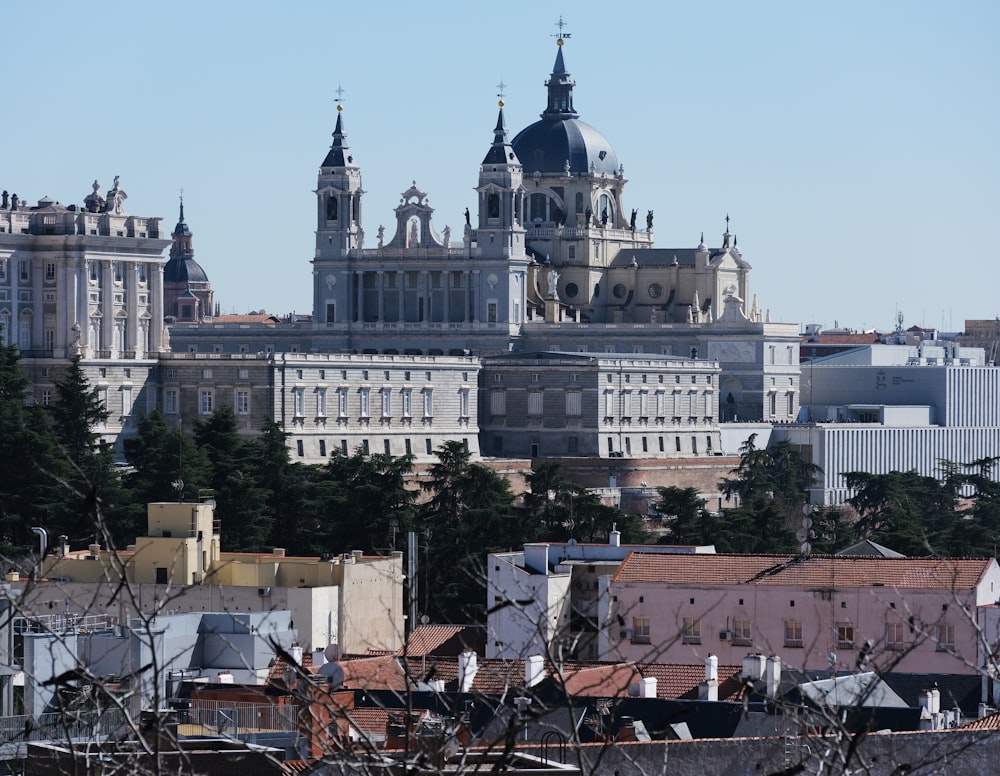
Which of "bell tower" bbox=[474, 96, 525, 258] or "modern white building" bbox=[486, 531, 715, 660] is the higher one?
"bell tower" bbox=[474, 96, 525, 258]

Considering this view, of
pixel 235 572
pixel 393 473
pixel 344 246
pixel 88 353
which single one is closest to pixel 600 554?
pixel 235 572

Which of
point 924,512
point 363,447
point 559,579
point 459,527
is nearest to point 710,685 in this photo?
point 559,579

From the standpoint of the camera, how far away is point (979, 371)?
14488cm

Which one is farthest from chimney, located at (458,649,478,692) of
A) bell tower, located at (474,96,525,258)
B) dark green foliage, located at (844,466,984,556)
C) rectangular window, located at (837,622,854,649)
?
bell tower, located at (474,96,525,258)

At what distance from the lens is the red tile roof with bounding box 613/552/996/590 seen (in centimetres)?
4988

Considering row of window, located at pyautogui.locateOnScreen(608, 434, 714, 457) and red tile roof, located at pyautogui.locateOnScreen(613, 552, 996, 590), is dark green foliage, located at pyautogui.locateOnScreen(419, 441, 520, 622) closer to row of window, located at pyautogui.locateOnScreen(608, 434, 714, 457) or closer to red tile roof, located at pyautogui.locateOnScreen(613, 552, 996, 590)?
red tile roof, located at pyautogui.locateOnScreen(613, 552, 996, 590)

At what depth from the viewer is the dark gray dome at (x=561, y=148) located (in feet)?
493

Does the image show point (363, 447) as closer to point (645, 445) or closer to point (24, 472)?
point (645, 445)

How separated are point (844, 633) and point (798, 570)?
7.81ft

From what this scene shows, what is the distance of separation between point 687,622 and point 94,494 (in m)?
33.1

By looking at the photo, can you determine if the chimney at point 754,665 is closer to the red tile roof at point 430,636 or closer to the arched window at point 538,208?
the red tile roof at point 430,636

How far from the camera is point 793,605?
50.2m

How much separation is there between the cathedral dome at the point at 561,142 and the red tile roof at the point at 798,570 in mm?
97517

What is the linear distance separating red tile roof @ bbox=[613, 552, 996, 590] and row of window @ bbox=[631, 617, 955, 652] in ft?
2.51
